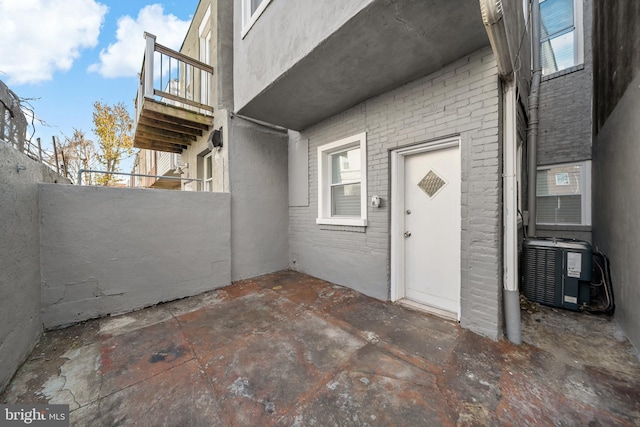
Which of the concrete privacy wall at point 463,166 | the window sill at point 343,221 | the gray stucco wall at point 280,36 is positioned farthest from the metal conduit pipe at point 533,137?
the gray stucco wall at point 280,36

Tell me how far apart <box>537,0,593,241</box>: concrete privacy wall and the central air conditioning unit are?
261cm

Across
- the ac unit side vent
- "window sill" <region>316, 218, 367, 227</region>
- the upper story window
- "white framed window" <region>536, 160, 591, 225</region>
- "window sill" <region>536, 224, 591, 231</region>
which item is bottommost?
the ac unit side vent

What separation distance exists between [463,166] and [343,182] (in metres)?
2.11

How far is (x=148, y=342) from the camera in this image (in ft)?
8.47

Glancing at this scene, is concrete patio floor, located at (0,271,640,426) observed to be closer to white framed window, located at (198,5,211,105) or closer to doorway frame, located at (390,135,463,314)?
doorway frame, located at (390,135,463,314)

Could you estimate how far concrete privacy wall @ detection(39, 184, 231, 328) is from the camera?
2.93 meters

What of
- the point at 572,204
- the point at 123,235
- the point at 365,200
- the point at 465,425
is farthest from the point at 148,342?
the point at 572,204

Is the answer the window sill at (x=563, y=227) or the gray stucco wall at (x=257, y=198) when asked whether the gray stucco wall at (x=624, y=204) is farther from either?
the gray stucco wall at (x=257, y=198)

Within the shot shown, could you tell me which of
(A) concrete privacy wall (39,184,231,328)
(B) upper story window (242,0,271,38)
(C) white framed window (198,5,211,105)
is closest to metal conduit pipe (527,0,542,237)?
(B) upper story window (242,0,271,38)

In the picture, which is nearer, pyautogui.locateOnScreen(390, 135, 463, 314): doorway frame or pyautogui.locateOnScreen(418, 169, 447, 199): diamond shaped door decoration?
pyautogui.locateOnScreen(418, 169, 447, 199): diamond shaped door decoration

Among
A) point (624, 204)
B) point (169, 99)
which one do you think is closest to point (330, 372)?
point (624, 204)

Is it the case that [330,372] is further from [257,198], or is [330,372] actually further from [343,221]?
[257,198]

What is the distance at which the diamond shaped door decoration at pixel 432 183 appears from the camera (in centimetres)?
315

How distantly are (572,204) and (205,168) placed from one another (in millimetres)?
8598
